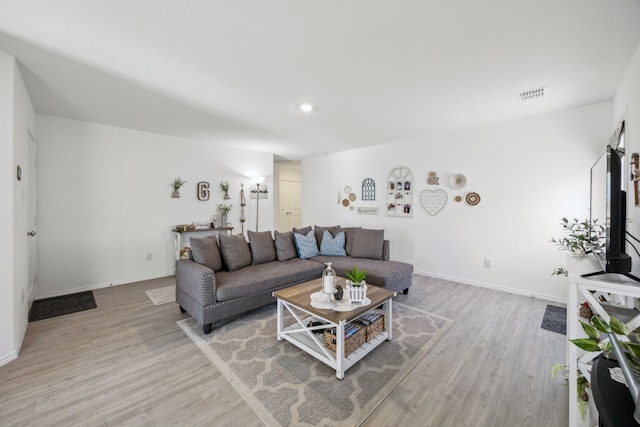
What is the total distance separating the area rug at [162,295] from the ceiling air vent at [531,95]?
4715mm

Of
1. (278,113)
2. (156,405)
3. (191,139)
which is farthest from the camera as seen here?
(191,139)

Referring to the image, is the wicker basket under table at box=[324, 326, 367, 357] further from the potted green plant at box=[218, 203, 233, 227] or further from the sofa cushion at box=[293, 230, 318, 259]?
the potted green plant at box=[218, 203, 233, 227]

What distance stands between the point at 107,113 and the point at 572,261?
5132mm

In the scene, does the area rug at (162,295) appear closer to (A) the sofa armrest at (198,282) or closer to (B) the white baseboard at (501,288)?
(A) the sofa armrest at (198,282)

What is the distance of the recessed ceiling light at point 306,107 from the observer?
302 centimetres

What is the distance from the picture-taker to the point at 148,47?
6.38 feet

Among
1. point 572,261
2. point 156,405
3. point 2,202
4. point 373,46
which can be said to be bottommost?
point 156,405

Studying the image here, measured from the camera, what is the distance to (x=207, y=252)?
297 cm

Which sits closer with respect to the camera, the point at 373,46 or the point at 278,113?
the point at 373,46

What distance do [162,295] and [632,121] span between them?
5129mm

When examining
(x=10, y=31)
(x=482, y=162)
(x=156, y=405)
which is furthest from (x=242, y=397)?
(x=482, y=162)

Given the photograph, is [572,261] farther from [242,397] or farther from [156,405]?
Result: [156,405]

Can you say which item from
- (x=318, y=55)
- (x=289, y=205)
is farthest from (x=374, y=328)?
(x=289, y=205)

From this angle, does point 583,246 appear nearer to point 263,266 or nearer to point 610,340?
point 610,340
